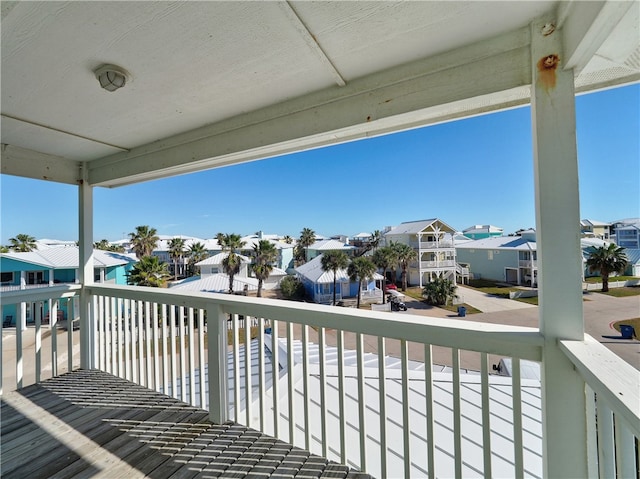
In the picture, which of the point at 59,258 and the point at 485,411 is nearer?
the point at 485,411

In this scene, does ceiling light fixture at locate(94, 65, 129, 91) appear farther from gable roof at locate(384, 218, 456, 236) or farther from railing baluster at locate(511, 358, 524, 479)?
gable roof at locate(384, 218, 456, 236)

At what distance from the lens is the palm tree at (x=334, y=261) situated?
274 centimetres

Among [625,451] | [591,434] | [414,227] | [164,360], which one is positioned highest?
[414,227]

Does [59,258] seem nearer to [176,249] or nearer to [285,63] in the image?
[176,249]

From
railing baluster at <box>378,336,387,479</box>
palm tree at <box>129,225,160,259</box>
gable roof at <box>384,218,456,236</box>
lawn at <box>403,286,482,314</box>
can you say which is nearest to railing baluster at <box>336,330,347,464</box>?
railing baluster at <box>378,336,387,479</box>

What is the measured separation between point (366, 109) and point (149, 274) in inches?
154

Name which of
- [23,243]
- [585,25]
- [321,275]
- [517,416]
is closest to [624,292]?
[517,416]

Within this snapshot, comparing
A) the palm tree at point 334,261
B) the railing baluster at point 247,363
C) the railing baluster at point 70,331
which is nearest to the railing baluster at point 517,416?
the railing baluster at point 247,363

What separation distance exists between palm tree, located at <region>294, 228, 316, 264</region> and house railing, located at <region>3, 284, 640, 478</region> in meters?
1.45

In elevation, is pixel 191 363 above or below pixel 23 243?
below

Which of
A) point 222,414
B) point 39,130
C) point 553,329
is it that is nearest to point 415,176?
point 553,329

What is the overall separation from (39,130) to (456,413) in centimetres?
309

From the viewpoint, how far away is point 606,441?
2.68 ft

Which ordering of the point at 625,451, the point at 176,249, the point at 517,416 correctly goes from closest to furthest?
the point at 625,451 < the point at 517,416 < the point at 176,249
